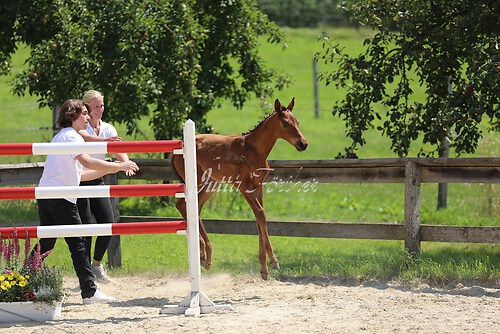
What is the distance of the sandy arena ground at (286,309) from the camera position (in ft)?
18.6

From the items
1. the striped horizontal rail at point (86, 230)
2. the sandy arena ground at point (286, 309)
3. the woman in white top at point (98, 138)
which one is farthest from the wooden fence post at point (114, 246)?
the striped horizontal rail at point (86, 230)

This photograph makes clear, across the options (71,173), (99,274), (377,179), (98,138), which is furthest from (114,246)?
(377,179)

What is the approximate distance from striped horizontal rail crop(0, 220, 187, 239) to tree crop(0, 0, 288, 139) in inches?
164

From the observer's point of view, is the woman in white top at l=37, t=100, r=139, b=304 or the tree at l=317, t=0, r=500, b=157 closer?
the woman in white top at l=37, t=100, r=139, b=304

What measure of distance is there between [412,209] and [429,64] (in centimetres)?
203

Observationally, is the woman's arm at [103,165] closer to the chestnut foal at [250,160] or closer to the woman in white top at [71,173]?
the woman in white top at [71,173]

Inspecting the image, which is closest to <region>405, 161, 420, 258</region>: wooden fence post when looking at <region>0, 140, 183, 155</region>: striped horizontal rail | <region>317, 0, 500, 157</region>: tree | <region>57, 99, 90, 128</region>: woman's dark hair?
<region>317, 0, 500, 157</region>: tree

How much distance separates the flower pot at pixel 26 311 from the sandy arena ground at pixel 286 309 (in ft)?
0.31

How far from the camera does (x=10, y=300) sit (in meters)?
6.07

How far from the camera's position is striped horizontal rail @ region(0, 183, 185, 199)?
6.12m

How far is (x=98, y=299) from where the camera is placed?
6.79 m

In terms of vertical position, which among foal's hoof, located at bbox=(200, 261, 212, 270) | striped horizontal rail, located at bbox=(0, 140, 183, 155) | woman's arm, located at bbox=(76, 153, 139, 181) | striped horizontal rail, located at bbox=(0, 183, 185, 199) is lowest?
foal's hoof, located at bbox=(200, 261, 212, 270)

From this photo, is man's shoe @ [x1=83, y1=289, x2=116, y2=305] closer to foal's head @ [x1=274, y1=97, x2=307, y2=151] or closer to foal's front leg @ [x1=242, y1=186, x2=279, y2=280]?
foal's front leg @ [x1=242, y1=186, x2=279, y2=280]

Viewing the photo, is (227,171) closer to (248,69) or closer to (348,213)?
(248,69)
